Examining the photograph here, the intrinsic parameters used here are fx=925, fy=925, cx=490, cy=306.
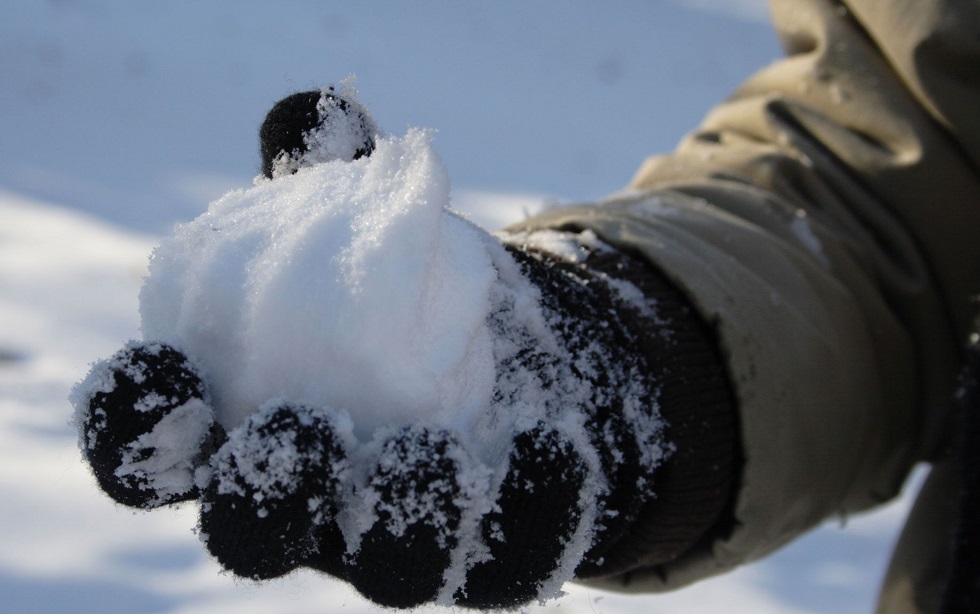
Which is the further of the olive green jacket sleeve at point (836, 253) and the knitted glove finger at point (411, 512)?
the olive green jacket sleeve at point (836, 253)

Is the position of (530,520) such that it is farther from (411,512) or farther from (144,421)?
(144,421)

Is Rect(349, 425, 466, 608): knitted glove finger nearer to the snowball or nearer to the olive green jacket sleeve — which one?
the snowball

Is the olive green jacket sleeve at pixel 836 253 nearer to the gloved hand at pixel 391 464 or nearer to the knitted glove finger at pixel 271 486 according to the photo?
the gloved hand at pixel 391 464

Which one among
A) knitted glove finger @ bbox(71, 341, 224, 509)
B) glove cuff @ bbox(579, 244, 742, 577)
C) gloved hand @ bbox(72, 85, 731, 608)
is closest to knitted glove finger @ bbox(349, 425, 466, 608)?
gloved hand @ bbox(72, 85, 731, 608)

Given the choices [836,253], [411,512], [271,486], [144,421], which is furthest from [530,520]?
[836,253]

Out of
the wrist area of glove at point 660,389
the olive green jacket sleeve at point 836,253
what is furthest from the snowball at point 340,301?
the olive green jacket sleeve at point 836,253

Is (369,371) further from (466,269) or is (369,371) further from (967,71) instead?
(967,71)
